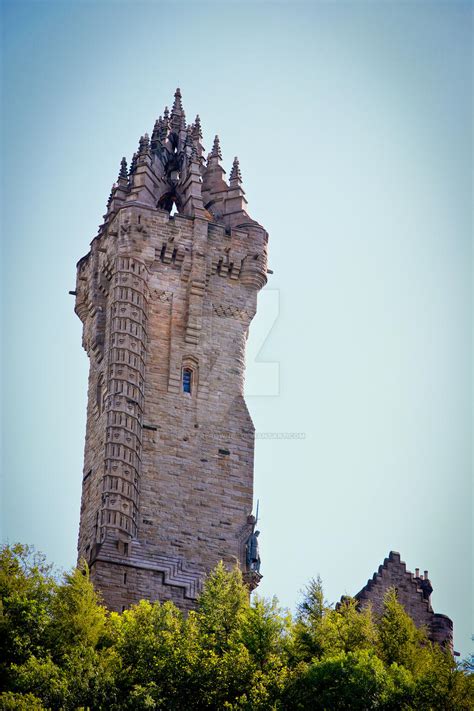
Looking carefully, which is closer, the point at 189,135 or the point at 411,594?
the point at 411,594

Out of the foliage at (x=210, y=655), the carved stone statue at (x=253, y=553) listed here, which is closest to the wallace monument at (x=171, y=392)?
the carved stone statue at (x=253, y=553)

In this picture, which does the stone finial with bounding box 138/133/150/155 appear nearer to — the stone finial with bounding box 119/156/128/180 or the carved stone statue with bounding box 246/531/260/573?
the stone finial with bounding box 119/156/128/180

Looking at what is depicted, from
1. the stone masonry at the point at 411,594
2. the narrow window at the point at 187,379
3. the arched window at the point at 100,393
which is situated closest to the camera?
the stone masonry at the point at 411,594

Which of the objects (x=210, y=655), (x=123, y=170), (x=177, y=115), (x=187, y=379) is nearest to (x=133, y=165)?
(x=123, y=170)

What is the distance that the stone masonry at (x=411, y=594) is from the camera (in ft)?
228

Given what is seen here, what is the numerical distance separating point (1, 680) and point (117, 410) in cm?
1387

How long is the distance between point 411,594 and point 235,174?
1706cm

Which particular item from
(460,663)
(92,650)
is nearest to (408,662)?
(460,663)

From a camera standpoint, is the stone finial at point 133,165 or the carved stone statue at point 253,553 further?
the stone finial at point 133,165

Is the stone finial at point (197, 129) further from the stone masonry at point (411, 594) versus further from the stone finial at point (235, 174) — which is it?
the stone masonry at point (411, 594)

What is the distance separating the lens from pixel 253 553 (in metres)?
69.6

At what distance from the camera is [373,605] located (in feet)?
226

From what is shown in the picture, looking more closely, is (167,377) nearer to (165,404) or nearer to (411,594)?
(165,404)

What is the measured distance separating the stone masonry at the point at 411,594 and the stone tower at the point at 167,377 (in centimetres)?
391
